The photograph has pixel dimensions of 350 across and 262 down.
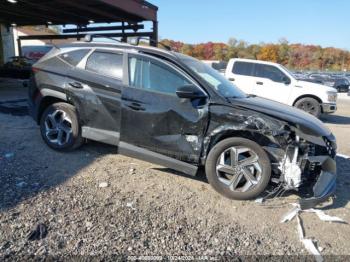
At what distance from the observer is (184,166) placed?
4520 mm

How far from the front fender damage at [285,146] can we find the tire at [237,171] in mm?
119

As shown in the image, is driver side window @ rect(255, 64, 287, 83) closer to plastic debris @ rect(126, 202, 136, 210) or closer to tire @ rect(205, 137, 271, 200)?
tire @ rect(205, 137, 271, 200)

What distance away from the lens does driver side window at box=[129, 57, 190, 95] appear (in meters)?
4.66

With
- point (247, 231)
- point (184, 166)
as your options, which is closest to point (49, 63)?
point (184, 166)

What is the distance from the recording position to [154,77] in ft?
15.7

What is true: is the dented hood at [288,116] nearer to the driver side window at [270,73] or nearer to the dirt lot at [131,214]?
the dirt lot at [131,214]

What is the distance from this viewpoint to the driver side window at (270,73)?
37.4 ft

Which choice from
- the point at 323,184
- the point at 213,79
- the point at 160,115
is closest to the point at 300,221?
the point at 323,184

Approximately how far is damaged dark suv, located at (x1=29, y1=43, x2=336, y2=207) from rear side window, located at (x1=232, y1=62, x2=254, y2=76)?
6652 mm

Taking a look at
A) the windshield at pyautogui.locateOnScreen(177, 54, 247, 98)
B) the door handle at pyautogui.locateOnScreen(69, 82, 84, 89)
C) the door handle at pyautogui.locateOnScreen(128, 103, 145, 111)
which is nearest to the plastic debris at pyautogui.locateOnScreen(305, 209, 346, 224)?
the windshield at pyautogui.locateOnScreen(177, 54, 247, 98)

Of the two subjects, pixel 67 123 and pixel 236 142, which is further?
pixel 67 123

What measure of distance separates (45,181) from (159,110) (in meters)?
1.78

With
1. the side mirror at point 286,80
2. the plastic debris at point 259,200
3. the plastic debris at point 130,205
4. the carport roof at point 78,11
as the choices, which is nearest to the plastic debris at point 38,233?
the plastic debris at point 130,205

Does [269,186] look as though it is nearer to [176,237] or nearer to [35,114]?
[176,237]
